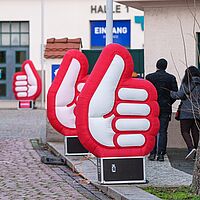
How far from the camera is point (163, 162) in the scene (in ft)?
49.6

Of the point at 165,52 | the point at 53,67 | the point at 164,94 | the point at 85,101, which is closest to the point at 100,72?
the point at 85,101

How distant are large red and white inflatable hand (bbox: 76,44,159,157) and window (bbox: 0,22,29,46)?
31.0m

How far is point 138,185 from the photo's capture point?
39.6ft

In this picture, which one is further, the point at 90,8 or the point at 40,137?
the point at 90,8

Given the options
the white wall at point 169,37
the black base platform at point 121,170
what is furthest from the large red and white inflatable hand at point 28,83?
the black base platform at point 121,170

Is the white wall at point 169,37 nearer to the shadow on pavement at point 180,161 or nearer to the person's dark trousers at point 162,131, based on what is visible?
the shadow on pavement at point 180,161

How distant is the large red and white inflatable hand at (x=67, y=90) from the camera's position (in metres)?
16.0

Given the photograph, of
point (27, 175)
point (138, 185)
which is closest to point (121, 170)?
point (138, 185)

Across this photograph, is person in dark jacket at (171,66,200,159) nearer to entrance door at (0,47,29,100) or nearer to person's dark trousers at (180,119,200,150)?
person's dark trousers at (180,119,200,150)

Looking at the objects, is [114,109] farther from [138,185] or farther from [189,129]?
[189,129]

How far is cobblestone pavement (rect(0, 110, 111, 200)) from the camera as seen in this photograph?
11.7m

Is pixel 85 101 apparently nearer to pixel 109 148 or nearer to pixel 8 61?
pixel 109 148

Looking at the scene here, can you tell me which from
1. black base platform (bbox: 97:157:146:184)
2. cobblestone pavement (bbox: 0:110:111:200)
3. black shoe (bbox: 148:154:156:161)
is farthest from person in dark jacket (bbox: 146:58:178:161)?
black base platform (bbox: 97:157:146:184)

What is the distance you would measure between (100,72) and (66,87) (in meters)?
4.21
